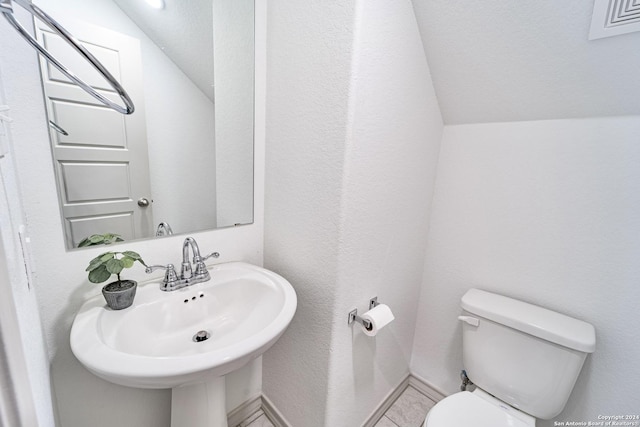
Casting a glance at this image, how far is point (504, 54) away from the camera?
993 millimetres

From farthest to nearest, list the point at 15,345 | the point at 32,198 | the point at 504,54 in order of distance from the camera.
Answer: the point at 504,54 → the point at 32,198 → the point at 15,345

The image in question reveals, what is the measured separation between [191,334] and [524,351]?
129 cm

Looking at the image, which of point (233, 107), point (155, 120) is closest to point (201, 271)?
point (155, 120)

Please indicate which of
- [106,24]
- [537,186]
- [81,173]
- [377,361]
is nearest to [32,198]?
[81,173]

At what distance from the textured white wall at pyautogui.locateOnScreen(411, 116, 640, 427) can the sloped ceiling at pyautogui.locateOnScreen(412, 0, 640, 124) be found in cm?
8

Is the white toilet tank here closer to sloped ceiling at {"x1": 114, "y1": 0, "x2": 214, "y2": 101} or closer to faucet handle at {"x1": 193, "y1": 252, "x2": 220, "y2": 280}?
faucet handle at {"x1": 193, "y1": 252, "x2": 220, "y2": 280}

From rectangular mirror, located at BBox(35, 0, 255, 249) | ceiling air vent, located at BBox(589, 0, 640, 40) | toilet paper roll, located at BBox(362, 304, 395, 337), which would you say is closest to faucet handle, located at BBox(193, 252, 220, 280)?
rectangular mirror, located at BBox(35, 0, 255, 249)

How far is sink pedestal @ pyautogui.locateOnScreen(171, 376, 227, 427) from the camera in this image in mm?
876

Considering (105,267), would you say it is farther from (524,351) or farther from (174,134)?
(524,351)

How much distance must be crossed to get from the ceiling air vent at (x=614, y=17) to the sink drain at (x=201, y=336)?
162cm

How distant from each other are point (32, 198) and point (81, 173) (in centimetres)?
13

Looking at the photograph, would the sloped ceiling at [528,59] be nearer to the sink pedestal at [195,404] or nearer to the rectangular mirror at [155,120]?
the rectangular mirror at [155,120]

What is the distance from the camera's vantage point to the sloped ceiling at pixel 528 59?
2.80 feet

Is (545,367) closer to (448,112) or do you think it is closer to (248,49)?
(448,112)
